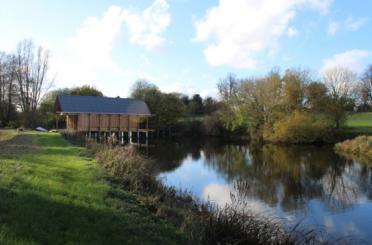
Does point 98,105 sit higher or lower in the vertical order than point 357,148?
higher

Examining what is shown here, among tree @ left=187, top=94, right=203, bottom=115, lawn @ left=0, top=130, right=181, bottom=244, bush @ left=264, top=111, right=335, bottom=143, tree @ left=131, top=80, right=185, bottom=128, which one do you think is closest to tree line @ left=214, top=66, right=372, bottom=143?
bush @ left=264, top=111, right=335, bottom=143

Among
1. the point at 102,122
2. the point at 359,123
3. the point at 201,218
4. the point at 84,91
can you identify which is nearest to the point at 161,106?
the point at 84,91

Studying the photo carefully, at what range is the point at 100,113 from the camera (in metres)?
39.2

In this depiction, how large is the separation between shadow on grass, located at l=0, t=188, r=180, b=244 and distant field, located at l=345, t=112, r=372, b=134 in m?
39.1

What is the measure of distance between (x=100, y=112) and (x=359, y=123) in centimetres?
3031

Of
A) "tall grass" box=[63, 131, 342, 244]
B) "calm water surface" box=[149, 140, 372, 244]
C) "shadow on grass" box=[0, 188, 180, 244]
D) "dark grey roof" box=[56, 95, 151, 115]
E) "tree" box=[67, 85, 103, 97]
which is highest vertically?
"tree" box=[67, 85, 103, 97]

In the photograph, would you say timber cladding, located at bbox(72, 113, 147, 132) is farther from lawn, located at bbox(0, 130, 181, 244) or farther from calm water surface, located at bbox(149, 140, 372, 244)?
lawn, located at bbox(0, 130, 181, 244)

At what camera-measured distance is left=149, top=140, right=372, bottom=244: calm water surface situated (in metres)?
10.6

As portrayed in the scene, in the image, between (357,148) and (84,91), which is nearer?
(357,148)

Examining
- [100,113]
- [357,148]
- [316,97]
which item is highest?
[316,97]

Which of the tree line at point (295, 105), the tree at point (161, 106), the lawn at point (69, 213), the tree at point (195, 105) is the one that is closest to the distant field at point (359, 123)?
the tree line at point (295, 105)

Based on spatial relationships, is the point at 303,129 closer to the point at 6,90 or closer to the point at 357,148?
the point at 357,148

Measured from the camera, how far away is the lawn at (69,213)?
Answer: 4.80 meters

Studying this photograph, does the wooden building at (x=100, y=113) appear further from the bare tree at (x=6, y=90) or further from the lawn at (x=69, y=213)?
the lawn at (x=69, y=213)
